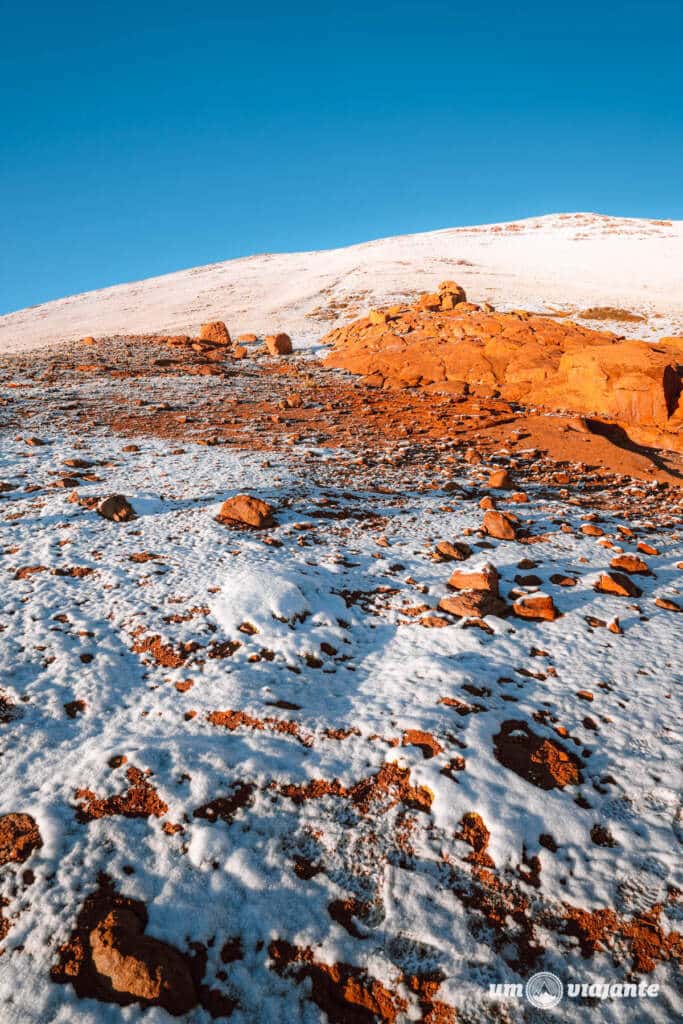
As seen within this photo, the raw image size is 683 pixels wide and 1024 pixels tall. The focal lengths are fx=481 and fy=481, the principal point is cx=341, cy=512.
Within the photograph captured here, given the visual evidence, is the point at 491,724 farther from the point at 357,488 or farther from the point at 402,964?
the point at 357,488

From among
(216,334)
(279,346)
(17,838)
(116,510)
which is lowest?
(17,838)

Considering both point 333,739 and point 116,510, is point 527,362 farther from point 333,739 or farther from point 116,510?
point 333,739

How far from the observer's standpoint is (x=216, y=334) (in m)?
37.2

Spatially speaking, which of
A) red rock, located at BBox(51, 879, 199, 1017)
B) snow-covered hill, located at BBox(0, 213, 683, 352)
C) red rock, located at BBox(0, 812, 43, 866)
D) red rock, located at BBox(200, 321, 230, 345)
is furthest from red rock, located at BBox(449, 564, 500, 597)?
snow-covered hill, located at BBox(0, 213, 683, 352)

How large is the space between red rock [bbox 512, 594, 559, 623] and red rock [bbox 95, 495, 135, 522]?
800 cm

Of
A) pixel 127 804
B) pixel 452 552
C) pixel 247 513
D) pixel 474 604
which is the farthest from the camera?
pixel 247 513

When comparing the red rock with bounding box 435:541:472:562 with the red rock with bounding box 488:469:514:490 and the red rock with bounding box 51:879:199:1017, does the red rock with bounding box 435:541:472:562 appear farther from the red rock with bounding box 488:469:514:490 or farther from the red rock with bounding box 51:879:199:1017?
the red rock with bounding box 51:879:199:1017

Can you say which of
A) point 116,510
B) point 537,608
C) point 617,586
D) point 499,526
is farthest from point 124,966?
point 499,526

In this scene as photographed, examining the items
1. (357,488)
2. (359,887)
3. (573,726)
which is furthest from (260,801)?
(357,488)

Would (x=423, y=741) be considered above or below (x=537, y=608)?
below

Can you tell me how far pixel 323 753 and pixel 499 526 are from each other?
649 cm

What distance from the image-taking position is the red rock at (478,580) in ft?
25.9

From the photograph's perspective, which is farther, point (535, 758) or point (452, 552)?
point (452, 552)

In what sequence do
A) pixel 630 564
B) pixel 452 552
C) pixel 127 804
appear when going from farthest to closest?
pixel 452 552
pixel 630 564
pixel 127 804
